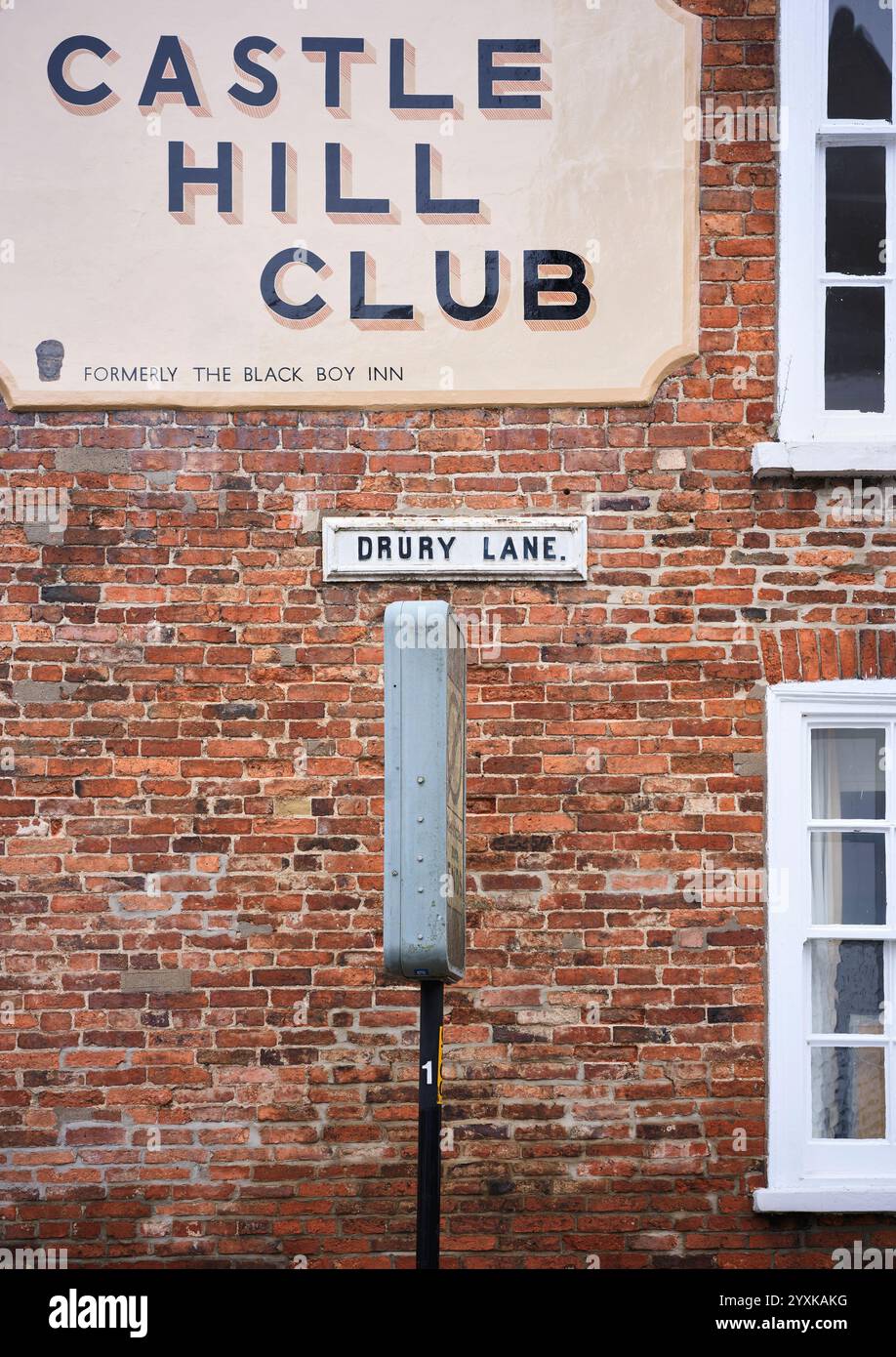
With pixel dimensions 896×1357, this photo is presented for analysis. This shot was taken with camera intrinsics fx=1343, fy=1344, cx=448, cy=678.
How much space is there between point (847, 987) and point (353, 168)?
399cm

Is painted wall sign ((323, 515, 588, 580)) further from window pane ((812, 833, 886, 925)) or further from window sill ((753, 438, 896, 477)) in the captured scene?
window pane ((812, 833, 886, 925))

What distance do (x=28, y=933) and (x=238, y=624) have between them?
153cm

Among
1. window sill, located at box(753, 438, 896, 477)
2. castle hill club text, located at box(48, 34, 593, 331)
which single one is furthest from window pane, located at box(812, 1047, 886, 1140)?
castle hill club text, located at box(48, 34, 593, 331)

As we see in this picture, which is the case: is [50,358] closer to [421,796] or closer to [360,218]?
[360,218]

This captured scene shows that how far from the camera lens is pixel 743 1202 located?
17.8 ft

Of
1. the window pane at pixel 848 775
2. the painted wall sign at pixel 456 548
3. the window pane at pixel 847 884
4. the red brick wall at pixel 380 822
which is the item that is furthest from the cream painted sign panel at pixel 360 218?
the window pane at pixel 847 884

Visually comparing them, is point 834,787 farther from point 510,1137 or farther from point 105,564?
point 105,564

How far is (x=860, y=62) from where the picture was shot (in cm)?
575

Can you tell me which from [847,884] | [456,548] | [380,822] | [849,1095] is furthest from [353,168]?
[849,1095]

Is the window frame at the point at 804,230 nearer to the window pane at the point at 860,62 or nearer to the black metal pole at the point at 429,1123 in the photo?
the window pane at the point at 860,62

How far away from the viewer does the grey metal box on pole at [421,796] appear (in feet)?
11.4

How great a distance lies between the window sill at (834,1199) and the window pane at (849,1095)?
22 centimetres

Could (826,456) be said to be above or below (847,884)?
above

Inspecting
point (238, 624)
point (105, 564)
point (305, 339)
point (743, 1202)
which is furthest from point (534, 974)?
point (305, 339)
